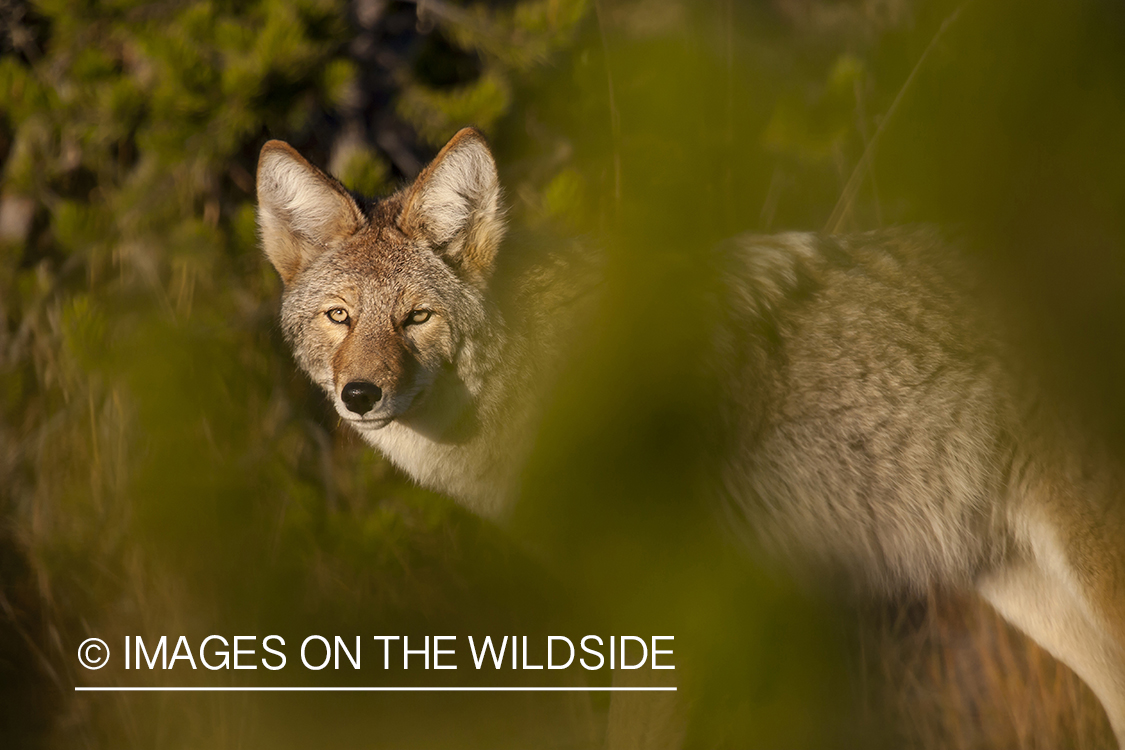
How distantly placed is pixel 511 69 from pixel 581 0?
65 centimetres

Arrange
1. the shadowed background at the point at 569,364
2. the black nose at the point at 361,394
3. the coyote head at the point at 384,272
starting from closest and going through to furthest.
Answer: the shadowed background at the point at 569,364
the black nose at the point at 361,394
the coyote head at the point at 384,272

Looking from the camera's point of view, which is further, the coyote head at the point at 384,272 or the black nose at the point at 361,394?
the coyote head at the point at 384,272

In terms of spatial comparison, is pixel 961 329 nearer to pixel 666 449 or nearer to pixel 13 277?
pixel 666 449

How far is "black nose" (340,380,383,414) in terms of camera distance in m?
→ 2.83

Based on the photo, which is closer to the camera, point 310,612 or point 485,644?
point 310,612

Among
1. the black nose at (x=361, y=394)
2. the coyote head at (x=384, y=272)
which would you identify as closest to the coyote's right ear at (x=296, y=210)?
the coyote head at (x=384, y=272)

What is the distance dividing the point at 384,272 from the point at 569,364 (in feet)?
6.87

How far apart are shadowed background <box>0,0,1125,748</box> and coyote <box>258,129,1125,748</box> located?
13.0 inches

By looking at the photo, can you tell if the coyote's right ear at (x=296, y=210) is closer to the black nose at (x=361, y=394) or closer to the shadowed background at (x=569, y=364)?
the shadowed background at (x=569, y=364)

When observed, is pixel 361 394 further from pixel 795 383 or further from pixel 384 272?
pixel 795 383

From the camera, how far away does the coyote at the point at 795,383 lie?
297 cm

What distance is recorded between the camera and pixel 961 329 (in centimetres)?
289

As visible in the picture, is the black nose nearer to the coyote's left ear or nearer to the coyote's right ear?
the coyote's left ear

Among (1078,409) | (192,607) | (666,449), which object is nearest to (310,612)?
(192,607)
